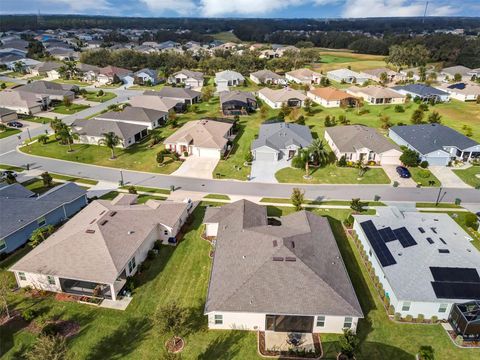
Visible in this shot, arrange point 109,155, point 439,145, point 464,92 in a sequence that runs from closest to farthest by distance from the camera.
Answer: point 439,145 < point 109,155 < point 464,92

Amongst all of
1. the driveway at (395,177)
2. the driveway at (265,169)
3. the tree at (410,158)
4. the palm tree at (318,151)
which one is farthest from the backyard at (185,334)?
the tree at (410,158)

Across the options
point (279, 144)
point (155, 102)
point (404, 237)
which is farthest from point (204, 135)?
point (404, 237)

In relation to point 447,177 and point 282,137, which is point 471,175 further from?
point 282,137

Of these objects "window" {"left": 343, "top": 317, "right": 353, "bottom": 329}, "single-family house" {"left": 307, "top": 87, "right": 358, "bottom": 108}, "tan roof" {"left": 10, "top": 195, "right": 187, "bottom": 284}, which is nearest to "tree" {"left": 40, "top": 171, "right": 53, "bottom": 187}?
"tan roof" {"left": 10, "top": 195, "right": 187, "bottom": 284}

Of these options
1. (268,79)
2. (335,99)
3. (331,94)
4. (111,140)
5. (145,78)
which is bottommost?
(111,140)

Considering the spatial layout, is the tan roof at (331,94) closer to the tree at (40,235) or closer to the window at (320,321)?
the window at (320,321)

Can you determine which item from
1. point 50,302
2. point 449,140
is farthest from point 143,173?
point 449,140
